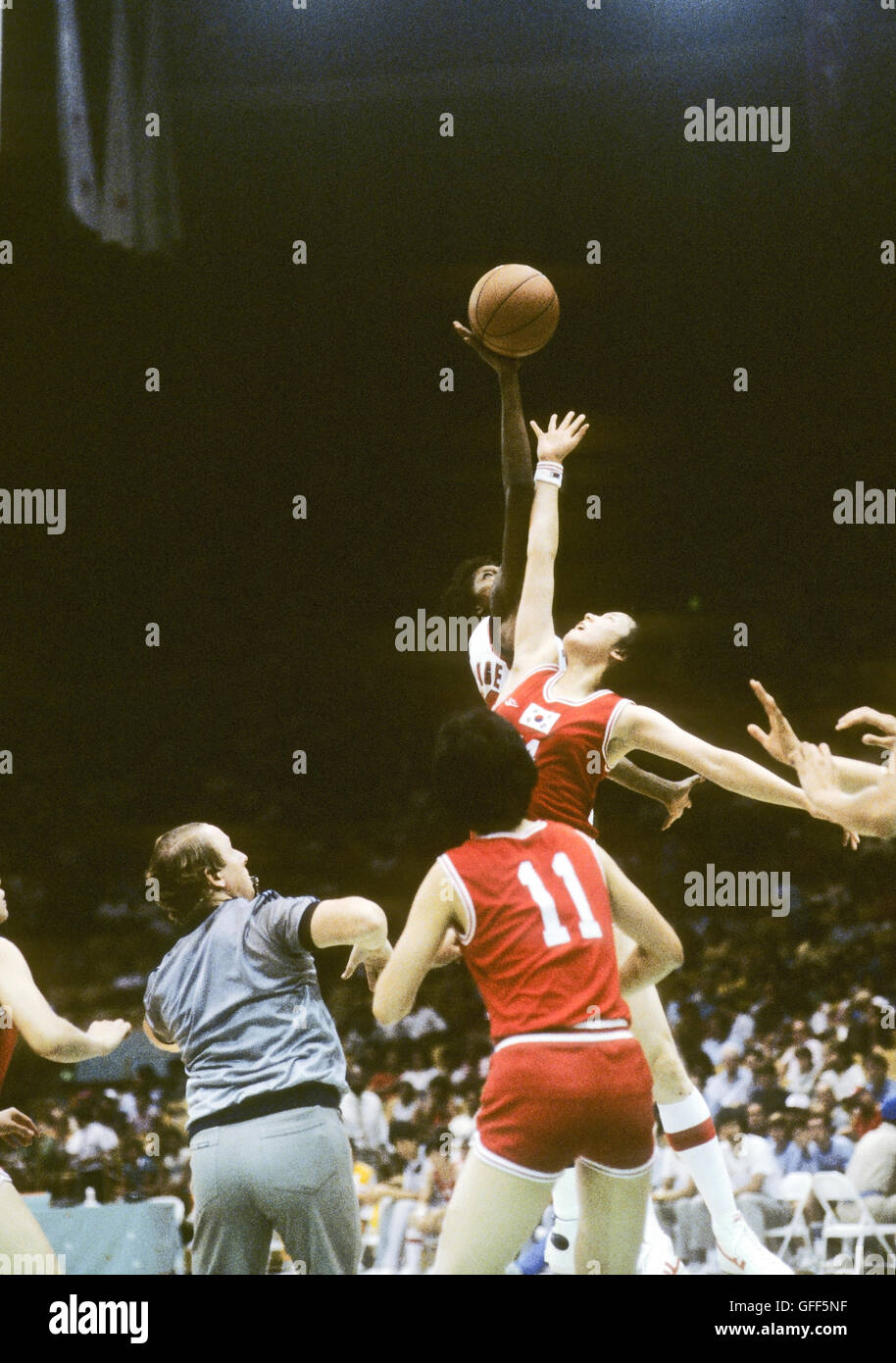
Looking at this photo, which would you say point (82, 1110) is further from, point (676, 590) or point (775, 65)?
point (775, 65)

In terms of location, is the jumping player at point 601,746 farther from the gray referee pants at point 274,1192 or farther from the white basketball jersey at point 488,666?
the gray referee pants at point 274,1192

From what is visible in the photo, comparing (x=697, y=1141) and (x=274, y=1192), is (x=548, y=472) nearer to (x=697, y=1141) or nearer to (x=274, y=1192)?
(x=697, y=1141)

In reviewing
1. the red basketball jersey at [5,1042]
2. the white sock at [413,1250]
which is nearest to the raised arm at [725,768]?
the red basketball jersey at [5,1042]

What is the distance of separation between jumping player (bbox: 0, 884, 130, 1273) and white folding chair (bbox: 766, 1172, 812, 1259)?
12.1 feet

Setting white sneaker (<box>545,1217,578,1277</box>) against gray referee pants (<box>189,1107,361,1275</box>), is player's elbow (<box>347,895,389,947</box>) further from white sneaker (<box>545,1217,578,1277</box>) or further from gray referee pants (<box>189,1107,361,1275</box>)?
white sneaker (<box>545,1217,578,1277</box>)

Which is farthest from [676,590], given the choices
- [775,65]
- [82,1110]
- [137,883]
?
[82,1110]

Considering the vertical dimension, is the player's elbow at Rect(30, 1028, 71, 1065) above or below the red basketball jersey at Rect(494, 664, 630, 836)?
below

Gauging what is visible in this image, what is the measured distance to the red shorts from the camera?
3.51 metres

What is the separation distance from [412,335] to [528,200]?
1.03 meters

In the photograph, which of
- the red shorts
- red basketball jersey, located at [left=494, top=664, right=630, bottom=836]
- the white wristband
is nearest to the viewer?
the red shorts

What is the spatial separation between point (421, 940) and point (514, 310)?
326 cm

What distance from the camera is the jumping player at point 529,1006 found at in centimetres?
351

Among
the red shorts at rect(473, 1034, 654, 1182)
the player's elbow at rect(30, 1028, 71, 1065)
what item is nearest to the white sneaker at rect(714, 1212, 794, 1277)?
the red shorts at rect(473, 1034, 654, 1182)

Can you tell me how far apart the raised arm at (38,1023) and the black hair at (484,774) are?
4.58 feet
